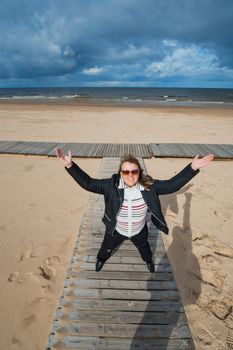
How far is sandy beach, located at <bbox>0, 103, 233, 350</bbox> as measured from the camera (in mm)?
3932

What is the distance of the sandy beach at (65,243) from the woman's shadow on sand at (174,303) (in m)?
0.02

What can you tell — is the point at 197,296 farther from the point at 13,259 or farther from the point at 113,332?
the point at 13,259

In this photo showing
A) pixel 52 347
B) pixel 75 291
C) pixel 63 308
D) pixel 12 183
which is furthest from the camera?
pixel 12 183

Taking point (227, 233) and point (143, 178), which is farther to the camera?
point (227, 233)

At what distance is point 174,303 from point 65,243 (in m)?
2.84

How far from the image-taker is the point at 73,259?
4617mm

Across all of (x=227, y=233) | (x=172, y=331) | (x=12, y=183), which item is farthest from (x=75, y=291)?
(x=12, y=183)

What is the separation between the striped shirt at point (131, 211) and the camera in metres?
3.38

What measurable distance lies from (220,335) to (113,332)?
5.34 feet

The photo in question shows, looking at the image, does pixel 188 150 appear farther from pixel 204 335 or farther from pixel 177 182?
pixel 204 335

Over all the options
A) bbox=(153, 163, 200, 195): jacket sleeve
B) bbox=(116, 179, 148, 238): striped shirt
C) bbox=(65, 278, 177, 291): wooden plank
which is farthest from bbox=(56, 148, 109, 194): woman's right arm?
bbox=(65, 278, 177, 291): wooden plank

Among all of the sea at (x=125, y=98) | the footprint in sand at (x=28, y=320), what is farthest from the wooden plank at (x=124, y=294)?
the sea at (x=125, y=98)

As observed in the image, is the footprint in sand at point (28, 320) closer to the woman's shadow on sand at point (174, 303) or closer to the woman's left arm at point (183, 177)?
the woman's shadow on sand at point (174, 303)

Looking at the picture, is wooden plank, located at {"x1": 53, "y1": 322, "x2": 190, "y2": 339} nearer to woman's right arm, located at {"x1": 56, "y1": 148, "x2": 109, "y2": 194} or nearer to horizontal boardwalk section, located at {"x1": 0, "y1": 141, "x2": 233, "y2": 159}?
woman's right arm, located at {"x1": 56, "y1": 148, "x2": 109, "y2": 194}
